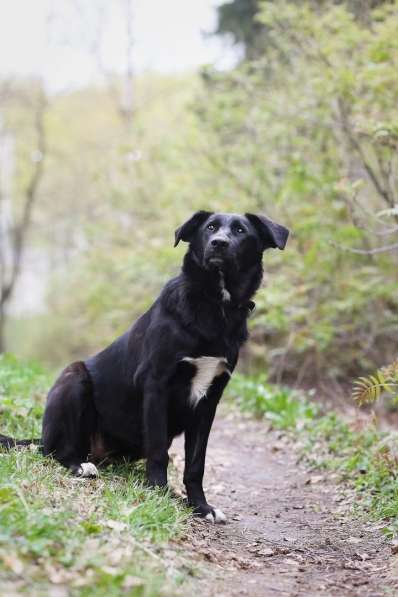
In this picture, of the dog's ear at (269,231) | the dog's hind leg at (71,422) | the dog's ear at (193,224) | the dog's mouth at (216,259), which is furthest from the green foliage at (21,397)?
the dog's ear at (269,231)

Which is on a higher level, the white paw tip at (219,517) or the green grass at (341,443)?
the white paw tip at (219,517)

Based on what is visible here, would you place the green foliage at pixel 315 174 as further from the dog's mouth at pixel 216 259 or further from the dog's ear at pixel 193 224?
the dog's mouth at pixel 216 259

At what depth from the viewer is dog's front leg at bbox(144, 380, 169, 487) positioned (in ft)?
14.4

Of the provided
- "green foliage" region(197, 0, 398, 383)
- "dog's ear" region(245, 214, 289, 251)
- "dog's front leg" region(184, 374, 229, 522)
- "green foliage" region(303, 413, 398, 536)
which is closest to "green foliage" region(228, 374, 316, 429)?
"green foliage" region(303, 413, 398, 536)

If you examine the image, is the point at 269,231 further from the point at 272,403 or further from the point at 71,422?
the point at 272,403

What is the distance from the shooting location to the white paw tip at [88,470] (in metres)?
4.57

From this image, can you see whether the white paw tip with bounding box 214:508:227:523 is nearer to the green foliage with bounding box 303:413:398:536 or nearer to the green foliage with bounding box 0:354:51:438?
the green foliage with bounding box 303:413:398:536

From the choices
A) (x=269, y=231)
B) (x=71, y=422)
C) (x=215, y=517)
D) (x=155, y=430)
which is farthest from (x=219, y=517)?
(x=269, y=231)

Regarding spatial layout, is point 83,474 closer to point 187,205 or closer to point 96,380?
point 96,380

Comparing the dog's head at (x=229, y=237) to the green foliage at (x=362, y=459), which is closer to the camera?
the dog's head at (x=229, y=237)

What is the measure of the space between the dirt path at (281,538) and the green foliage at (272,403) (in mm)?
838

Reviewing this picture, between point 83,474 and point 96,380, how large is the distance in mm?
720

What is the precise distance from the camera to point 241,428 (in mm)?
8289

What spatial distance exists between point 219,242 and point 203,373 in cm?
84
